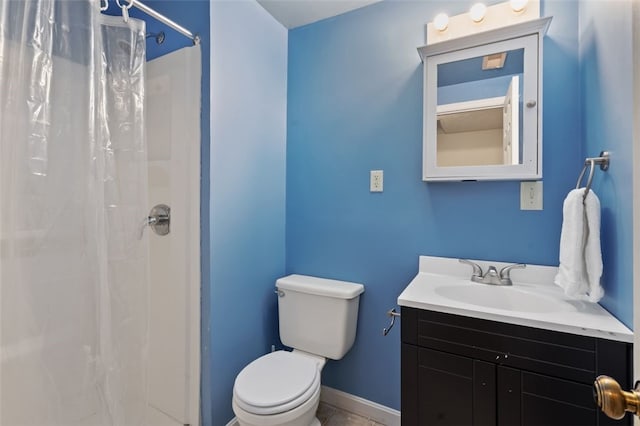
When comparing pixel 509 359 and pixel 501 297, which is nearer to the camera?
pixel 509 359

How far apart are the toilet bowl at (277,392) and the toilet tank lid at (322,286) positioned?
337mm

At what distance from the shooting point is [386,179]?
1617mm

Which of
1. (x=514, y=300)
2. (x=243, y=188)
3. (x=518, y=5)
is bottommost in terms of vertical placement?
(x=514, y=300)

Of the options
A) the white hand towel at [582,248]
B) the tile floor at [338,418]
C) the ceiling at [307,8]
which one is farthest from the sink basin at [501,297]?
the ceiling at [307,8]

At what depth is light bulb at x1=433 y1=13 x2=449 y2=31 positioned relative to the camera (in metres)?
1.42

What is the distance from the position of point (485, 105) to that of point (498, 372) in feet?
3.69

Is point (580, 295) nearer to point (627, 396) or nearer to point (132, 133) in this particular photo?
point (627, 396)

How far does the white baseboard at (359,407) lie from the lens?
5.20 feet

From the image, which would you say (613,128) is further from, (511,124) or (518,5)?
(518,5)

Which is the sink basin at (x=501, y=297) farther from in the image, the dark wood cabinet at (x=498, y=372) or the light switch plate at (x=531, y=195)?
the light switch plate at (x=531, y=195)

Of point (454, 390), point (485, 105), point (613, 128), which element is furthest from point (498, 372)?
point (485, 105)

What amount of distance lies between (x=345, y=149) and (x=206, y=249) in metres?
0.93

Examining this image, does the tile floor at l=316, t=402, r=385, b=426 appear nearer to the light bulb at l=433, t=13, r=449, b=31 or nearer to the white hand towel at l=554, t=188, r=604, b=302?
the white hand towel at l=554, t=188, r=604, b=302

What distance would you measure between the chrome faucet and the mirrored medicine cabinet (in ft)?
1.30
